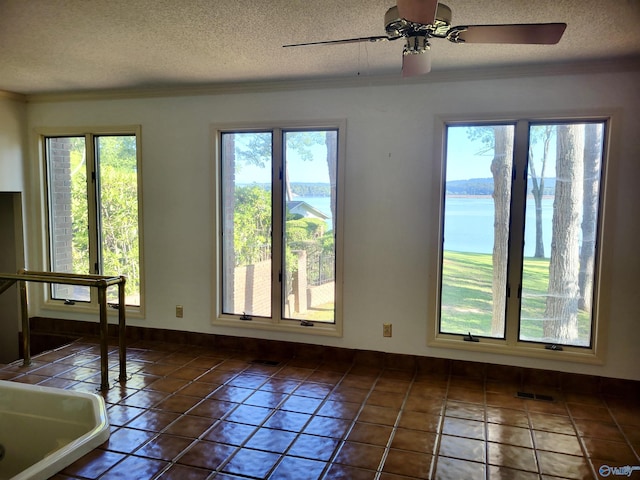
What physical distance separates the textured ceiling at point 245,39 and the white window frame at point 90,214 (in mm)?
622

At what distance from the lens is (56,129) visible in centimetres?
469

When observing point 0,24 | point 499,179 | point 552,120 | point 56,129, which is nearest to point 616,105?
point 552,120

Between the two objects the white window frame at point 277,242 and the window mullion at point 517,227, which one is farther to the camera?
the white window frame at point 277,242

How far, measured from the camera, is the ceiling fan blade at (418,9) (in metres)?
1.71

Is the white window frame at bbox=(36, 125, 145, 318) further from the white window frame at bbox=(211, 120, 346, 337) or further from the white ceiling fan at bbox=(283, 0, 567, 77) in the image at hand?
the white ceiling fan at bbox=(283, 0, 567, 77)

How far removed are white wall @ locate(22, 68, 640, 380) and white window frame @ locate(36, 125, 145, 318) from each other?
62mm

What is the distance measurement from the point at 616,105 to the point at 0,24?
13.0 feet

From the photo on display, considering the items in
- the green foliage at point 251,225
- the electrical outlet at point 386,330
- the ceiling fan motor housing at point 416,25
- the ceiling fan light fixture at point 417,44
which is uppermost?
the ceiling fan motor housing at point 416,25

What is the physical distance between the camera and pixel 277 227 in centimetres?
420

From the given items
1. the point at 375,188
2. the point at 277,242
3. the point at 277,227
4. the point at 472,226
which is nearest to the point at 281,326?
the point at 277,242

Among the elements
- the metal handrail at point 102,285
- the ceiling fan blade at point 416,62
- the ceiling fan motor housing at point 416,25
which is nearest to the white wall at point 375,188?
the metal handrail at point 102,285

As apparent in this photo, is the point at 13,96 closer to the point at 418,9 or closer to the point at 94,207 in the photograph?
the point at 94,207

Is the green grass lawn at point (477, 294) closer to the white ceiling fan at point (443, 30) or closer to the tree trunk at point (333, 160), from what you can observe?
the tree trunk at point (333, 160)

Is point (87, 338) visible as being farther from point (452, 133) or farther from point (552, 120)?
point (552, 120)
